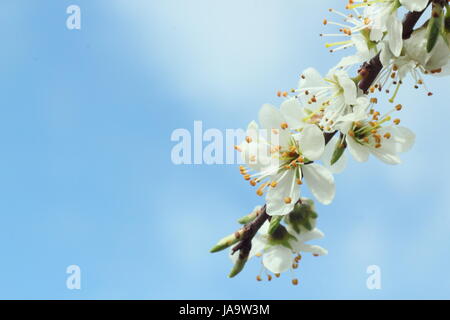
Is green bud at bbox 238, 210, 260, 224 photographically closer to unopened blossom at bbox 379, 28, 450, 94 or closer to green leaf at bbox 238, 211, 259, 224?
green leaf at bbox 238, 211, 259, 224

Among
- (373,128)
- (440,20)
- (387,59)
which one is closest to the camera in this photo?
(440,20)

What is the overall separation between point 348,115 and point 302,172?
0.90 feet

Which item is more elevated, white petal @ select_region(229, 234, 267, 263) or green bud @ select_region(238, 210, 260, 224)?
green bud @ select_region(238, 210, 260, 224)

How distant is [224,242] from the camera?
1620 mm

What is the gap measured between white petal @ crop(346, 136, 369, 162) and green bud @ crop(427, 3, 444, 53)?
0.35 meters

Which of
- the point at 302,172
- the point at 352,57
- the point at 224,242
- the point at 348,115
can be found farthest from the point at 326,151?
the point at 224,242

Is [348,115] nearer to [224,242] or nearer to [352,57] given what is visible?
[352,57]

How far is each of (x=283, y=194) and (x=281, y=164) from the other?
124 millimetres

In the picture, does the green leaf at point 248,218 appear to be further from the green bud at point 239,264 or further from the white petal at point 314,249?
the white petal at point 314,249

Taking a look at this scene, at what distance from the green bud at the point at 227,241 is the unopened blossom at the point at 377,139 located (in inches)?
18.3

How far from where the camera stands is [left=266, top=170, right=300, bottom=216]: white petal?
5.09 feet

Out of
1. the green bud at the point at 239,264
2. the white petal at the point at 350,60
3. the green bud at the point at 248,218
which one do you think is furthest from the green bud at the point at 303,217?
the white petal at the point at 350,60

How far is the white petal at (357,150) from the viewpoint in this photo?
60.5 inches

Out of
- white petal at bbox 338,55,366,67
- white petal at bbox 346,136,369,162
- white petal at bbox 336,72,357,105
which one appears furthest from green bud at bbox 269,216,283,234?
white petal at bbox 338,55,366,67
